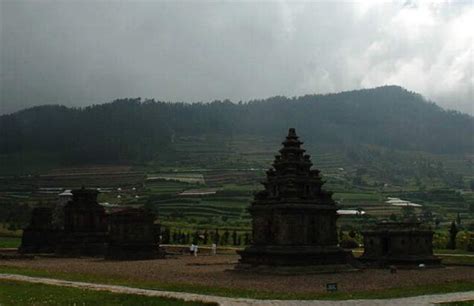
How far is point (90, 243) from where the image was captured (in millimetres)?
69562

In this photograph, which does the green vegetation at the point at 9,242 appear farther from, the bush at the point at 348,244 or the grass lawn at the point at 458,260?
the grass lawn at the point at 458,260

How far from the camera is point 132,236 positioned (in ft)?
203

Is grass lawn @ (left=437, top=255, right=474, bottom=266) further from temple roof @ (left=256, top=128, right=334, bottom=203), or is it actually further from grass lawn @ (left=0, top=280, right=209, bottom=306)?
grass lawn @ (left=0, top=280, right=209, bottom=306)

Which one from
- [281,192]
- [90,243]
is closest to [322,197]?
[281,192]

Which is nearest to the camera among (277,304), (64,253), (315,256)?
(277,304)

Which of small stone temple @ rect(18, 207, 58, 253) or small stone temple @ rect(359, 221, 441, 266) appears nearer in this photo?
small stone temple @ rect(359, 221, 441, 266)

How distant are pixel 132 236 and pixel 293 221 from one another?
23103mm

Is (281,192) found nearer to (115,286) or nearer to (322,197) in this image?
(322,197)

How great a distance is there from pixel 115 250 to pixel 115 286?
32288 millimetres

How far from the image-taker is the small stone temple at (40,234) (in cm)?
6894

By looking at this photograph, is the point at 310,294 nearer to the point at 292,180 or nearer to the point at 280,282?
the point at 280,282

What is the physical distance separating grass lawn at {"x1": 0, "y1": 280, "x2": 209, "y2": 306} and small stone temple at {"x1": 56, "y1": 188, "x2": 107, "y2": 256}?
40397mm

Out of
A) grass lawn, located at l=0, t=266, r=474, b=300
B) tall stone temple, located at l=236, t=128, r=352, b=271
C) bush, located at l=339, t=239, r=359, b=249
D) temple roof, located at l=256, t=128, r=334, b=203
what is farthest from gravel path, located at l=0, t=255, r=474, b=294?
bush, located at l=339, t=239, r=359, b=249

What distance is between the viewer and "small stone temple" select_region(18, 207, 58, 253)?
68.9 meters
